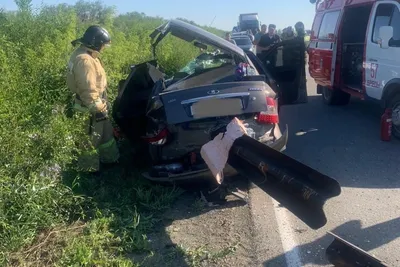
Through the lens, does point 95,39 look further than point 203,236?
Yes

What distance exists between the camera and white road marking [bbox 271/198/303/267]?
370 centimetres

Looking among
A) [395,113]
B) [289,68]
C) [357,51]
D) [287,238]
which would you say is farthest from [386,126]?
[287,238]

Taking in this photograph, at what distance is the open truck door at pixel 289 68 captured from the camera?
7637 millimetres

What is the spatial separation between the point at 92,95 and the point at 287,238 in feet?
9.07

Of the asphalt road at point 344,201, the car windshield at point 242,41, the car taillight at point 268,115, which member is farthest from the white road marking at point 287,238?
the car windshield at point 242,41

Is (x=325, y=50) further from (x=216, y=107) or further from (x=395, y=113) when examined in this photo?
(x=216, y=107)

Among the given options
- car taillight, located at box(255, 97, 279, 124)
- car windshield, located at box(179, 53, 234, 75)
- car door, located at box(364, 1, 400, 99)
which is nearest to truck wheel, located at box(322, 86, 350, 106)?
car door, located at box(364, 1, 400, 99)

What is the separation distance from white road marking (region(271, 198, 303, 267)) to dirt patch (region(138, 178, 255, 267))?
29cm

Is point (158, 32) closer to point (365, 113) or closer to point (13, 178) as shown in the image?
point (13, 178)

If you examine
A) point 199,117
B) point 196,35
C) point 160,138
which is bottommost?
point 160,138

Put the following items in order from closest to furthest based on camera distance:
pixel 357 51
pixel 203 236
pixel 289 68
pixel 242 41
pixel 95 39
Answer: pixel 203 236 < pixel 95 39 < pixel 289 68 < pixel 357 51 < pixel 242 41

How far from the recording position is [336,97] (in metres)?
10.1

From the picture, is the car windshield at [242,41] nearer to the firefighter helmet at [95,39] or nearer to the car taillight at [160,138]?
the firefighter helmet at [95,39]

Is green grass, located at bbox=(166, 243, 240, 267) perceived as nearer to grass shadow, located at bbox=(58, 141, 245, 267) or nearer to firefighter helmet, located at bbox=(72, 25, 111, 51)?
grass shadow, located at bbox=(58, 141, 245, 267)
